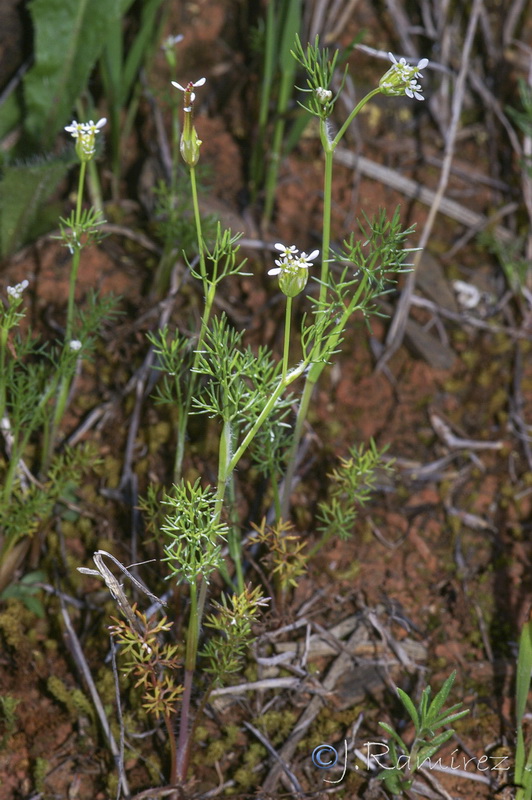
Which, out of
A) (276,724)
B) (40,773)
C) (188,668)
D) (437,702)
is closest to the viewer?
(437,702)

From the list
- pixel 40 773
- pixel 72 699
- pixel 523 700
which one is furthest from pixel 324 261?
pixel 40 773

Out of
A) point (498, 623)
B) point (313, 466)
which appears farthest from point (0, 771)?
point (498, 623)

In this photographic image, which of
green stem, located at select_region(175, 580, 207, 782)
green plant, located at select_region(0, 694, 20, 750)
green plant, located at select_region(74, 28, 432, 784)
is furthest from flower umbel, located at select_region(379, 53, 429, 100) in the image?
green plant, located at select_region(0, 694, 20, 750)

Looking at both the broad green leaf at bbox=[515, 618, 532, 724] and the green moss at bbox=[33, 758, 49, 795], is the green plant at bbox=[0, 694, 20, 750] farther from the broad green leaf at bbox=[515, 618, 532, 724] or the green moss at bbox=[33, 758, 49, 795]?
the broad green leaf at bbox=[515, 618, 532, 724]

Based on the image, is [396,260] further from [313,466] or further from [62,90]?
[62,90]

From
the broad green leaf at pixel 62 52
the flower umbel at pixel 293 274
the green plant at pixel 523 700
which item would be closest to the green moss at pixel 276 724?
the green plant at pixel 523 700

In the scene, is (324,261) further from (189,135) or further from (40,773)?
(40,773)
